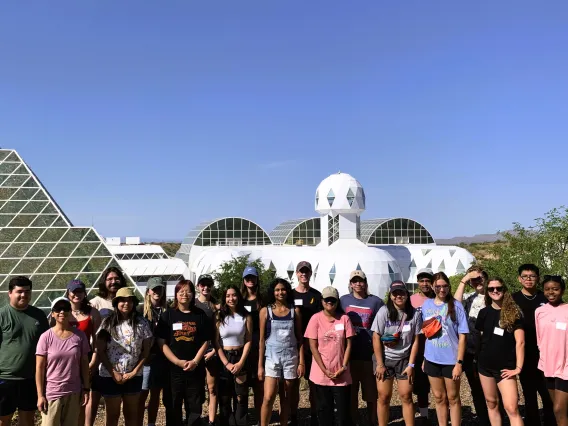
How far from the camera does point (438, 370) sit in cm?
680

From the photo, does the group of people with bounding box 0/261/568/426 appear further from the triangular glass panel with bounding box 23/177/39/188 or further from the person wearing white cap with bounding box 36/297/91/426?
the triangular glass panel with bounding box 23/177/39/188

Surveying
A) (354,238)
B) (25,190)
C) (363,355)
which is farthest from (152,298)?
(354,238)

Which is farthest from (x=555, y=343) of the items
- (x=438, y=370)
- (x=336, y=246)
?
(x=336, y=246)

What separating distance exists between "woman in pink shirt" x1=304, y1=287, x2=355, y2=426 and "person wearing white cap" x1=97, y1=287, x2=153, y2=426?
2.25 m

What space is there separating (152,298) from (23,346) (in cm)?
189

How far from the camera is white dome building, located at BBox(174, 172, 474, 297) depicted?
33312 mm

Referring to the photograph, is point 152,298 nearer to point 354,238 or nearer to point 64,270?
point 64,270

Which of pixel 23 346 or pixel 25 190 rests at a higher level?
pixel 25 190

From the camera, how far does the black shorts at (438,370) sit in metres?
6.73

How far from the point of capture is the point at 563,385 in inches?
245

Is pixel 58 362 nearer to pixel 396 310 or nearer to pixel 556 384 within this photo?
pixel 396 310

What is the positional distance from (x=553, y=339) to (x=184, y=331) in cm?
480

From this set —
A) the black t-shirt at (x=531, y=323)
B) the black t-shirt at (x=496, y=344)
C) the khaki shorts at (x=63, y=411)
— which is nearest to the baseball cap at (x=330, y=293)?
the black t-shirt at (x=496, y=344)

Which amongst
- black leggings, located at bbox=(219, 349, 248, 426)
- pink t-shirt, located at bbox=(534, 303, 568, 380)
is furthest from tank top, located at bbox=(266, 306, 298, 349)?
pink t-shirt, located at bbox=(534, 303, 568, 380)
